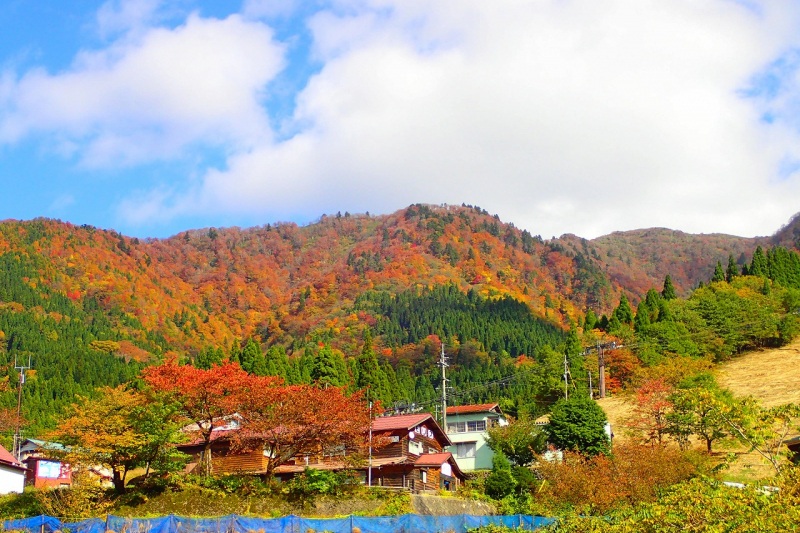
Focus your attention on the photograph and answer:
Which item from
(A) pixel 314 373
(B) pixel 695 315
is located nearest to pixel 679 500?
(A) pixel 314 373

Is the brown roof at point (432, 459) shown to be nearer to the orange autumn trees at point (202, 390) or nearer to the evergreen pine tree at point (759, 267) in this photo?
the orange autumn trees at point (202, 390)

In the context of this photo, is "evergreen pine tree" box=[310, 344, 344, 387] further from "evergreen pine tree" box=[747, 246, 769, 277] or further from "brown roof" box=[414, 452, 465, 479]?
"evergreen pine tree" box=[747, 246, 769, 277]

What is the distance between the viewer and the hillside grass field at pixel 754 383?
48.8m

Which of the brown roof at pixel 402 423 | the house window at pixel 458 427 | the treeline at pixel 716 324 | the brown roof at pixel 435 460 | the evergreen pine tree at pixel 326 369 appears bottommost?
the brown roof at pixel 435 460

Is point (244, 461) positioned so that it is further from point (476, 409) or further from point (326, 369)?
point (326, 369)

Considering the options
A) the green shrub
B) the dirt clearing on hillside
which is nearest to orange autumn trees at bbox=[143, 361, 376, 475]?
the green shrub

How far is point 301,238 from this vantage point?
181500 mm

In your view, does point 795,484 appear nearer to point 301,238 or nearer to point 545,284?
point 545,284

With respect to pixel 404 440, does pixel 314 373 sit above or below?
above

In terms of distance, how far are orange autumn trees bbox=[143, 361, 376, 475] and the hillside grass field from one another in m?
21.6

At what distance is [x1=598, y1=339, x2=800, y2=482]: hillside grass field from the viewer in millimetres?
48781

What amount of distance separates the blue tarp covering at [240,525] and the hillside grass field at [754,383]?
76.8ft

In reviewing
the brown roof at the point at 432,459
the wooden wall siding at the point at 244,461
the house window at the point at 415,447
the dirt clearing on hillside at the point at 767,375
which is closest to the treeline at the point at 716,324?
the dirt clearing on hillside at the point at 767,375

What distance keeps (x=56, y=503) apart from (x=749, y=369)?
56.6m
